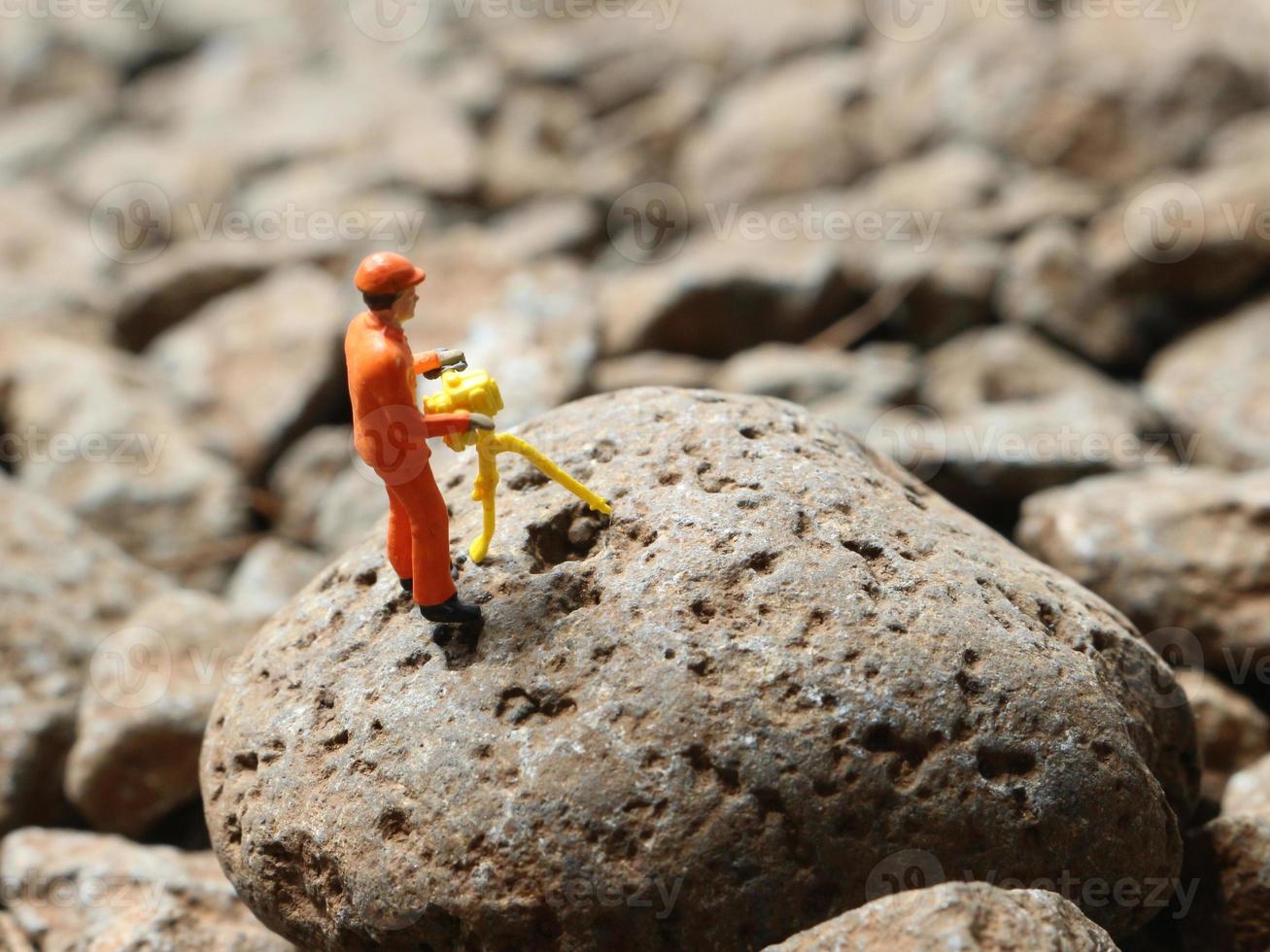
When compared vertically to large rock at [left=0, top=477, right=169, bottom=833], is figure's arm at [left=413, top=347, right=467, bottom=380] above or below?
above

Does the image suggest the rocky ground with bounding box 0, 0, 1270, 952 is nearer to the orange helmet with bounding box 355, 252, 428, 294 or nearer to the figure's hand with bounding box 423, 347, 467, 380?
the figure's hand with bounding box 423, 347, 467, 380

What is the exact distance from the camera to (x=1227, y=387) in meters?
7.95

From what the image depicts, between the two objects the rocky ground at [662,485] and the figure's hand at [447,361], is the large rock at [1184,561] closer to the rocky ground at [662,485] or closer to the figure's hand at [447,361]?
the rocky ground at [662,485]

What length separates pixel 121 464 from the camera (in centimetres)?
781

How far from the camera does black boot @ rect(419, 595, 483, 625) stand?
369cm

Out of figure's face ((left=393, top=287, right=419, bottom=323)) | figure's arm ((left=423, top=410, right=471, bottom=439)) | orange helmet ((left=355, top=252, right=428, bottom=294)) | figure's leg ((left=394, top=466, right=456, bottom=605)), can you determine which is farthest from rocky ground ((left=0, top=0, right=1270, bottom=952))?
orange helmet ((left=355, top=252, right=428, bottom=294))

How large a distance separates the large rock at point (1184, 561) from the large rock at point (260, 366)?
5284 millimetres

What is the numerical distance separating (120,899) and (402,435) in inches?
97.1

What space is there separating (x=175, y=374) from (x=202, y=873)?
204 inches

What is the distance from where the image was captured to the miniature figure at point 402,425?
350cm

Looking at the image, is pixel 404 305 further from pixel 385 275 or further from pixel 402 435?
pixel 402 435

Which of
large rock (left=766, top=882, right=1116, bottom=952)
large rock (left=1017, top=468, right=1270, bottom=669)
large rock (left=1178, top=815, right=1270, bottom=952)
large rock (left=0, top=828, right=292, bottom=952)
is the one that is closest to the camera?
large rock (left=766, top=882, right=1116, bottom=952)

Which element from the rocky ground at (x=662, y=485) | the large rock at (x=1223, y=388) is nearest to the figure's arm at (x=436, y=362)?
the rocky ground at (x=662, y=485)

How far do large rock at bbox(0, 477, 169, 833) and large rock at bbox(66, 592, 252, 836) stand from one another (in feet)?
0.46
